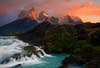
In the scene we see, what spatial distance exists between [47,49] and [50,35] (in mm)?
17756

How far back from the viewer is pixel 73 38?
91.1 metres

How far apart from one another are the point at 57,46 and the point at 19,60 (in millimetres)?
27281

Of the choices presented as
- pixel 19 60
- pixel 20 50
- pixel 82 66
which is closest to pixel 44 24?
pixel 20 50

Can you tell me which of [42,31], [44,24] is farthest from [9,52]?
[44,24]

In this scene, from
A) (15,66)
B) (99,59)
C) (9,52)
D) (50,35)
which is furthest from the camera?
(50,35)

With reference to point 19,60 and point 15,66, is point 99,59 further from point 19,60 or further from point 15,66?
point 19,60

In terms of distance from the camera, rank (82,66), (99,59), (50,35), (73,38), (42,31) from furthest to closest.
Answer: (42,31)
(50,35)
(73,38)
(82,66)
(99,59)

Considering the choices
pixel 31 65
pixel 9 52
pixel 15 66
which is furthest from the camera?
pixel 9 52

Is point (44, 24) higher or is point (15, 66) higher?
point (44, 24)

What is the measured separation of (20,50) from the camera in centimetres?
6831

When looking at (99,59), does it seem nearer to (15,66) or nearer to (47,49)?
(15,66)

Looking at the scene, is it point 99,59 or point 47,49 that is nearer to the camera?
point 99,59

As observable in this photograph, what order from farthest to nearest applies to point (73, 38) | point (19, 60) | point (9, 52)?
point (73, 38) → point (9, 52) → point (19, 60)

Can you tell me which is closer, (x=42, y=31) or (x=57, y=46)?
(x=57, y=46)
